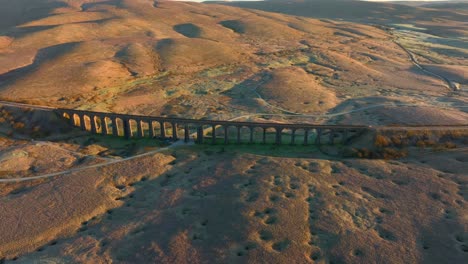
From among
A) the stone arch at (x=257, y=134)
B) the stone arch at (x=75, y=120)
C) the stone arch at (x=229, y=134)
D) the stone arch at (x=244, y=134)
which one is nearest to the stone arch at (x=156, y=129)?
the stone arch at (x=229, y=134)

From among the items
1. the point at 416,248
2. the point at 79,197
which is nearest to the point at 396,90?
the point at 416,248

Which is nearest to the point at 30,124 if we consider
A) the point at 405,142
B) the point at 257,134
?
the point at 257,134

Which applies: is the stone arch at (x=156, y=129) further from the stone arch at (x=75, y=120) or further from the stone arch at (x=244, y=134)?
the stone arch at (x=244, y=134)

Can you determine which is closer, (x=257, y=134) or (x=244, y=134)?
(x=257, y=134)

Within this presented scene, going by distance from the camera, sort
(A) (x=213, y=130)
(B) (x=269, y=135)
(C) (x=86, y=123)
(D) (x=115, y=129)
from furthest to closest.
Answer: (C) (x=86, y=123) < (D) (x=115, y=129) < (B) (x=269, y=135) < (A) (x=213, y=130)

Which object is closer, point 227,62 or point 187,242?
point 187,242

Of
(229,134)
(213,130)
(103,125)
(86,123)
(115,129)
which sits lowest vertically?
(86,123)

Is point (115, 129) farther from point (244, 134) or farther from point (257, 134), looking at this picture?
point (257, 134)

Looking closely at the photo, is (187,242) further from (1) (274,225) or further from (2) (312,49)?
(2) (312,49)

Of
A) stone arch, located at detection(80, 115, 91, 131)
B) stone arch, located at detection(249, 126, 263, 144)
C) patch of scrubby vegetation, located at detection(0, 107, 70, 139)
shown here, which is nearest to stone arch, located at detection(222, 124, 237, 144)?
stone arch, located at detection(249, 126, 263, 144)
